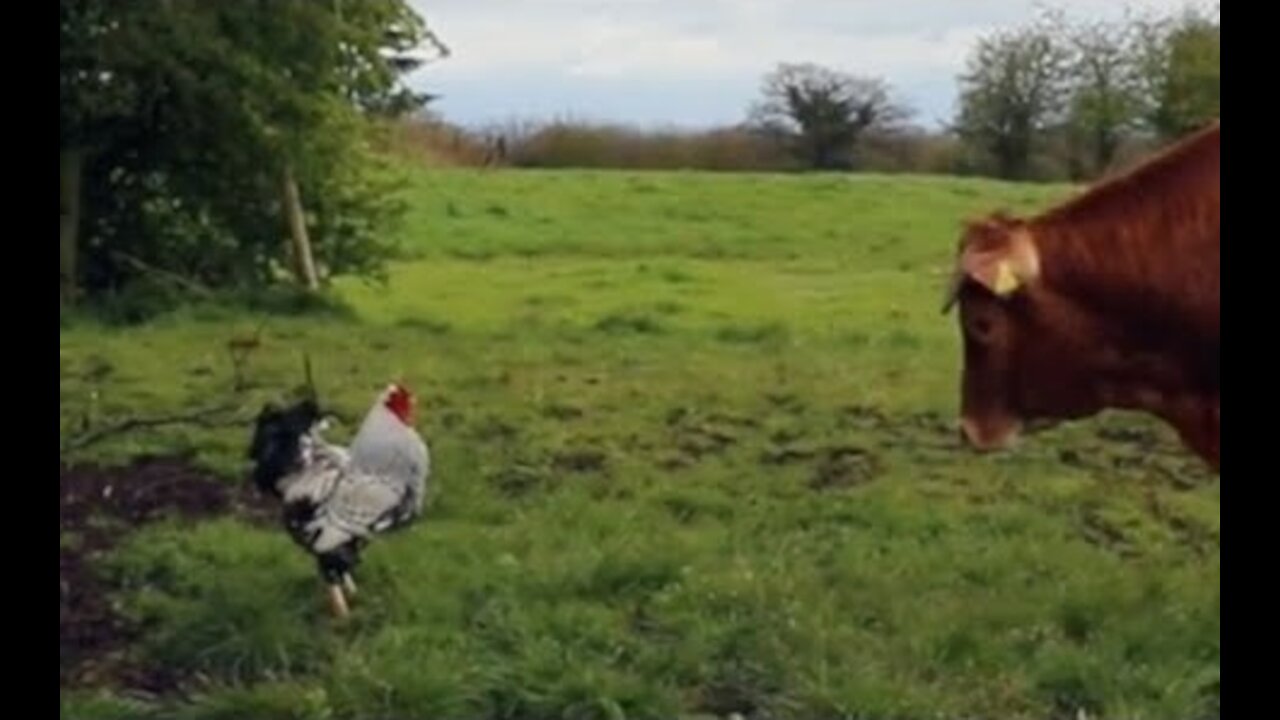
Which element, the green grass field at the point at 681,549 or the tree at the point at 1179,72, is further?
the tree at the point at 1179,72

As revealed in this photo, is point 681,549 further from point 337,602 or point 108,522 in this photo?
point 108,522

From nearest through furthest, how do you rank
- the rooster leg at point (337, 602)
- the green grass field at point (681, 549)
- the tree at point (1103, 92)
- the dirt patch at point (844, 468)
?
the green grass field at point (681, 549) < the rooster leg at point (337, 602) < the dirt patch at point (844, 468) < the tree at point (1103, 92)

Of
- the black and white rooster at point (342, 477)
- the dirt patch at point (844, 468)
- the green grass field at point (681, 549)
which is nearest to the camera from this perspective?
the green grass field at point (681, 549)

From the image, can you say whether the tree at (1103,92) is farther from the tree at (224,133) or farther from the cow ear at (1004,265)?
the cow ear at (1004,265)

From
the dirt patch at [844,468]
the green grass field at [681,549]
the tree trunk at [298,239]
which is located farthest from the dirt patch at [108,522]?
the tree trunk at [298,239]

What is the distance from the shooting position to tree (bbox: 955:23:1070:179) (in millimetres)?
13797

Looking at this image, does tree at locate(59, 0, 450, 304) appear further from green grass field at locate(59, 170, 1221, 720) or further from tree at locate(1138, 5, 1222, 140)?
tree at locate(1138, 5, 1222, 140)

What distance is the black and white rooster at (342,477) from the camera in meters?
5.73

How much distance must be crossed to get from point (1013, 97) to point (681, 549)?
8530 mm

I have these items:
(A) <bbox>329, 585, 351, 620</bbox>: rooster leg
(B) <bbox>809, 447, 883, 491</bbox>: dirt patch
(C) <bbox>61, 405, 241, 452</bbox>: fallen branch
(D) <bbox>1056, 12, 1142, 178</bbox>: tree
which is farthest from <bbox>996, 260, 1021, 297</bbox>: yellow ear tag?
(D) <bbox>1056, 12, 1142, 178</bbox>: tree

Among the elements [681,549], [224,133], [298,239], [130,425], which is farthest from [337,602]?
[298,239]

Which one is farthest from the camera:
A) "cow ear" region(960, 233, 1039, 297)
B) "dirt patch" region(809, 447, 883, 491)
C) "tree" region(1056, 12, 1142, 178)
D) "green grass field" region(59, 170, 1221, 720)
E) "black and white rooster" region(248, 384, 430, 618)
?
"tree" region(1056, 12, 1142, 178)

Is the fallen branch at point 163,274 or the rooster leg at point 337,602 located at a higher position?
the fallen branch at point 163,274

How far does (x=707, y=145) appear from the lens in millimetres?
18078
